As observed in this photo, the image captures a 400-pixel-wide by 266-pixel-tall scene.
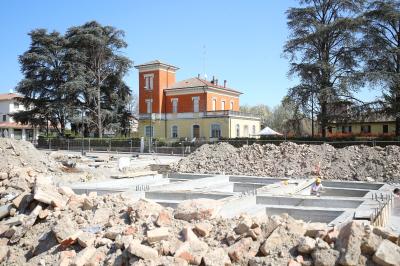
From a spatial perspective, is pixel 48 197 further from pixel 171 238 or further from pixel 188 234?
pixel 188 234

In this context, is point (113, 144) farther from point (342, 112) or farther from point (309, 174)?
point (309, 174)

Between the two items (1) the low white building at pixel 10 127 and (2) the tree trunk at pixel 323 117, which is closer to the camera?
(2) the tree trunk at pixel 323 117

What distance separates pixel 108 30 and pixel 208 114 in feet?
51.8

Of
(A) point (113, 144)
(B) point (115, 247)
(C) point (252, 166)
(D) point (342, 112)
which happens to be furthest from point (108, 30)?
(B) point (115, 247)

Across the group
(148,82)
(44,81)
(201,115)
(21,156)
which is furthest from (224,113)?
(21,156)

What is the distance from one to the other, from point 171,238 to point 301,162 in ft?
45.7

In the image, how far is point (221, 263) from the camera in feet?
19.5

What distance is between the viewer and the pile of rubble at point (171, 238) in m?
5.61

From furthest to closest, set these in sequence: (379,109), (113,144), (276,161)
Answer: (113,144) < (379,109) < (276,161)

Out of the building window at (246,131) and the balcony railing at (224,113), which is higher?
the balcony railing at (224,113)

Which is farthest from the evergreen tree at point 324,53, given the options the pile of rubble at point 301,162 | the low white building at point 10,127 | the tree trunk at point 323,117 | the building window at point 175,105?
the low white building at point 10,127

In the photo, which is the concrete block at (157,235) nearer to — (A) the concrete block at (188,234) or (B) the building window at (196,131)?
(A) the concrete block at (188,234)

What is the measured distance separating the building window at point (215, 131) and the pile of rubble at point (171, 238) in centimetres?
3705

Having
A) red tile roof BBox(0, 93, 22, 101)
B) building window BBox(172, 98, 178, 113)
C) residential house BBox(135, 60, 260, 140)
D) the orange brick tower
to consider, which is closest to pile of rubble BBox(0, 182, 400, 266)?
residential house BBox(135, 60, 260, 140)
